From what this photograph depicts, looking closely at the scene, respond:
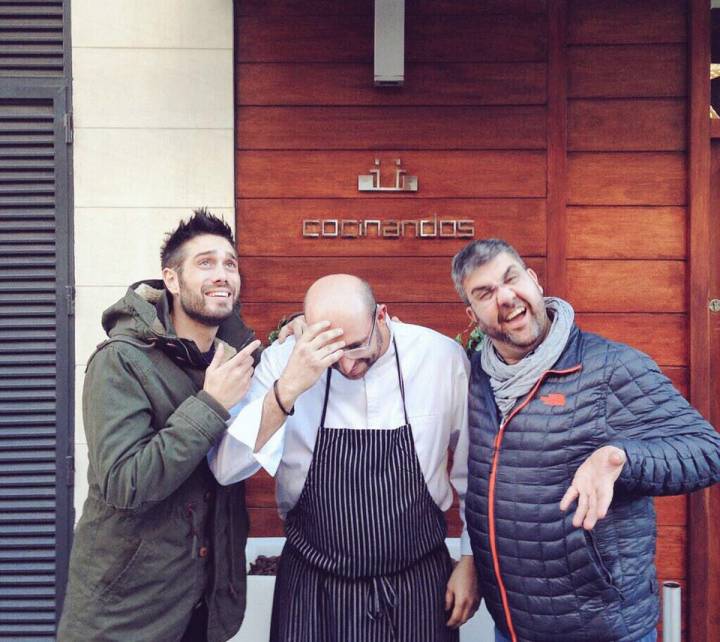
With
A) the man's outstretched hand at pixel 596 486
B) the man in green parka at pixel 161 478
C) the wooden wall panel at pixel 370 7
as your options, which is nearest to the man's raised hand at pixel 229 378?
the man in green parka at pixel 161 478

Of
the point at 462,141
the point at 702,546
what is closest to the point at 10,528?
the point at 462,141

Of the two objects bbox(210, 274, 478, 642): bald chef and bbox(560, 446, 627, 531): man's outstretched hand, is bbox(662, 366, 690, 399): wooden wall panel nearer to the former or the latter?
bbox(210, 274, 478, 642): bald chef

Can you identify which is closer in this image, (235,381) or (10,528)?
(235,381)

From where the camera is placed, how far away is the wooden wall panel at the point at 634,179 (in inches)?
132

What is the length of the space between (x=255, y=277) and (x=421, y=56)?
1437mm

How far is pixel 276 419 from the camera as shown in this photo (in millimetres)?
1899

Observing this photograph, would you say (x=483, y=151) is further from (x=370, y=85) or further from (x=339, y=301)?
(x=339, y=301)

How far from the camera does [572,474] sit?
1787mm

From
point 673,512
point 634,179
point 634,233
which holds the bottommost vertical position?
point 673,512

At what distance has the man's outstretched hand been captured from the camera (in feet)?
5.22

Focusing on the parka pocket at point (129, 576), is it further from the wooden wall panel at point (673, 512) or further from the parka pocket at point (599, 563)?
the wooden wall panel at point (673, 512)

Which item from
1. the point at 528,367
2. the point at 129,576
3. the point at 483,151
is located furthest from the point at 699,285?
the point at 129,576

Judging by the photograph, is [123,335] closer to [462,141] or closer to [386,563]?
[386,563]

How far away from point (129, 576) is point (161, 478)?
13.8 inches
